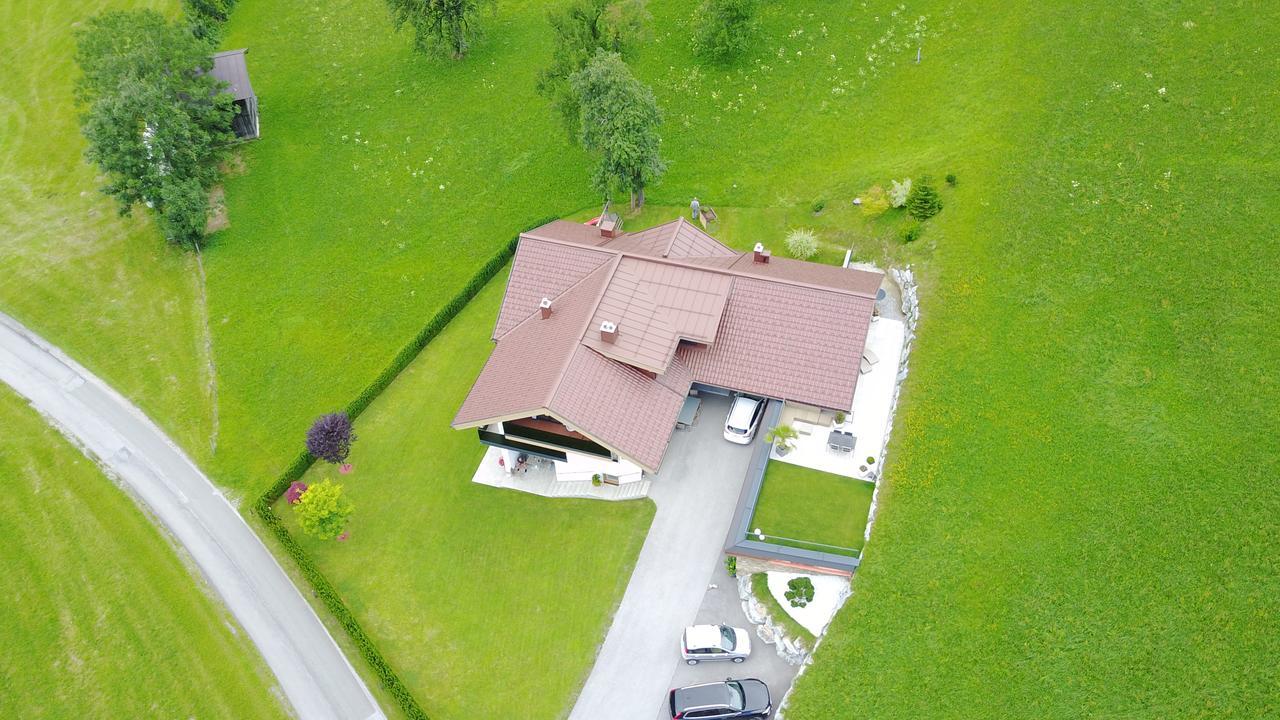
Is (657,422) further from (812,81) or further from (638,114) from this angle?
(812,81)

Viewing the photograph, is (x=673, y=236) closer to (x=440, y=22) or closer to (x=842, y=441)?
(x=842, y=441)

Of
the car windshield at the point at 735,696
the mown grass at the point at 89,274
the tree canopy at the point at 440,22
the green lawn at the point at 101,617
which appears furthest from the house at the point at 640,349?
the tree canopy at the point at 440,22

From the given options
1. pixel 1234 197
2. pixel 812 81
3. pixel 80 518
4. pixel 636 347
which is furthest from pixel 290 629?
pixel 1234 197

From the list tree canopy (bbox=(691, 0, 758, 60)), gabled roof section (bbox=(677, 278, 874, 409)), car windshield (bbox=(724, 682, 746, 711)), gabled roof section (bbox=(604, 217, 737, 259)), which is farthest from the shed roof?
car windshield (bbox=(724, 682, 746, 711))

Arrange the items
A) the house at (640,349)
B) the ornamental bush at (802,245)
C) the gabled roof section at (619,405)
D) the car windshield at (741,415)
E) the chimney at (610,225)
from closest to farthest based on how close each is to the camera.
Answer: the gabled roof section at (619,405) → the house at (640,349) → the car windshield at (741,415) → the chimney at (610,225) → the ornamental bush at (802,245)

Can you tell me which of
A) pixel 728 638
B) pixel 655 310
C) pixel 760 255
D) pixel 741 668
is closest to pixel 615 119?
pixel 760 255

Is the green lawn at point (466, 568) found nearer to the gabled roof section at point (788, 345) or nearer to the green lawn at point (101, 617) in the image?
the green lawn at point (101, 617)

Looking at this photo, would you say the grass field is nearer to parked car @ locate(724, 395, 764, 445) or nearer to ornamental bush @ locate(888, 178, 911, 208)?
ornamental bush @ locate(888, 178, 911, 208)
